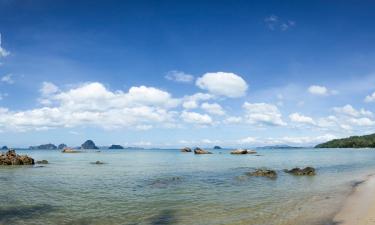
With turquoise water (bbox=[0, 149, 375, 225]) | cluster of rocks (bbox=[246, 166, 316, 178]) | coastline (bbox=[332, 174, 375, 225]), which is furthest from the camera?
cluster of rocks (bbox=[246, 166, 316, 178])

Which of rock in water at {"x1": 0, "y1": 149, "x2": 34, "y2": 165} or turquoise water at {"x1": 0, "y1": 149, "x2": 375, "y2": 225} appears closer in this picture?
turquoise water at {"x1": 0, "y1": 149, "x2": 375, "y2": 225}

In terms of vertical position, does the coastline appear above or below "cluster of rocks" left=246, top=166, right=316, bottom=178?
below

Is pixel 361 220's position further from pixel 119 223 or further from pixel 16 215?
pixel 16 215

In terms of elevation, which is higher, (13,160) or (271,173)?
(13,160)

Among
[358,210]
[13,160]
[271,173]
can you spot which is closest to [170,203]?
[358,210]

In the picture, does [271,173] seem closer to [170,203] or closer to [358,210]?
[358,210]

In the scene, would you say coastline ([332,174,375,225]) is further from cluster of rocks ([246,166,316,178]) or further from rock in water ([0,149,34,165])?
rock in water ([0,149,34,165])

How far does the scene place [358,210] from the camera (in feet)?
74.0

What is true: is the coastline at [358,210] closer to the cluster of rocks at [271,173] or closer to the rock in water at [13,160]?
the cluster of rocks at [271,173]

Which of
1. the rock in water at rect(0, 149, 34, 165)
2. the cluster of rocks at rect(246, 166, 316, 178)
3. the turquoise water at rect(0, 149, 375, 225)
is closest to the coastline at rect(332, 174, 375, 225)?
the turquoise water at rect(0, 149, 375, 225)

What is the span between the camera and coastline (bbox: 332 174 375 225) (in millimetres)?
19263

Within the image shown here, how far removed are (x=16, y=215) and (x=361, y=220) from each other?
21.4 metres

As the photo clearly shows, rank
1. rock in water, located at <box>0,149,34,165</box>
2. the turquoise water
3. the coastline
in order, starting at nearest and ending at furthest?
the coastline
the turquoise water
rock in water, located at <box>0,149,34,165</box>

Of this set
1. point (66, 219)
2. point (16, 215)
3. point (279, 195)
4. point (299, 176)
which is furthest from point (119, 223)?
point (299, 176)
